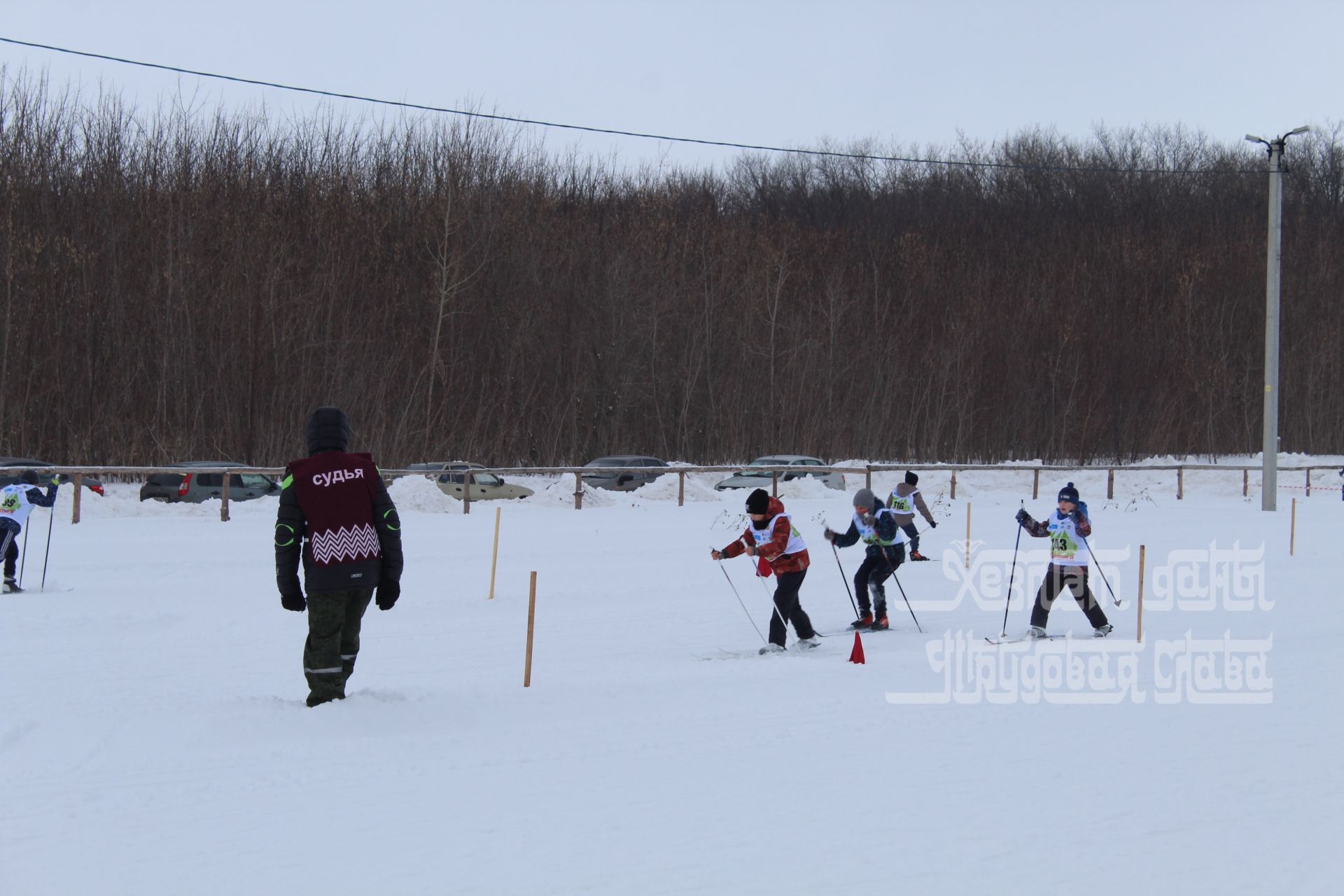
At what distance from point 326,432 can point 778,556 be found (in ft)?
15.7

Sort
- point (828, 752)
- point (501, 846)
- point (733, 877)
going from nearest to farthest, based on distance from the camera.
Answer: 1. point (733, 877)
2. point (501, 846)
3. point (828, 752)

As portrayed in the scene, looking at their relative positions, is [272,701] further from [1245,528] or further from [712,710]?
[1245,528]

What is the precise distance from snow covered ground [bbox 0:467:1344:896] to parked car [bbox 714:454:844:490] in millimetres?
15807

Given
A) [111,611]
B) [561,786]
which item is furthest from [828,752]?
[111,611]

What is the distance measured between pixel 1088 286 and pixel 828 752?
190 feet

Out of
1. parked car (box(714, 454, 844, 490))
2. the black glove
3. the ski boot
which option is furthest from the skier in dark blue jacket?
parked car (box(714, 454, 844, 490))

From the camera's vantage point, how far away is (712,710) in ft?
27.6

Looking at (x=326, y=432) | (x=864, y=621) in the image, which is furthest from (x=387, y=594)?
(x=864, y=621)

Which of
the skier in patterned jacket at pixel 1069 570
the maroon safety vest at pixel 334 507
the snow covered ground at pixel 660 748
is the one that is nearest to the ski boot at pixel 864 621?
the snow covered ground at pixel 660 748

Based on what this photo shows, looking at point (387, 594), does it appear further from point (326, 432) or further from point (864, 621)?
point (864, 621)

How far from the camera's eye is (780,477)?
32125 millimetres

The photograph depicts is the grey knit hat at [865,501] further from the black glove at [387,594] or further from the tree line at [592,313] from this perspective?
the tree line at [592,313]

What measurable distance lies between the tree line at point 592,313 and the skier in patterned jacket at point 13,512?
24050mm

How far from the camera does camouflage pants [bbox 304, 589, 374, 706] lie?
7508 millimetres
